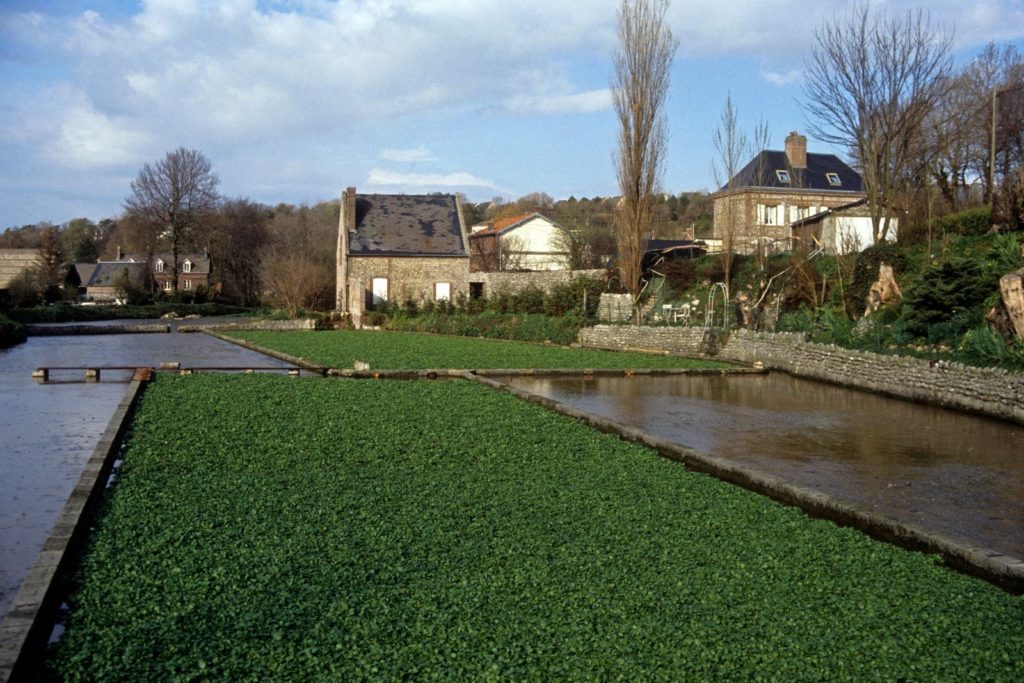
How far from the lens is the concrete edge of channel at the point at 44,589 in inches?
166

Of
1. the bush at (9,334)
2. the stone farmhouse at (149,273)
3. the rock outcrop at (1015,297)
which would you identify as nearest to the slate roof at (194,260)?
the stone farmhouse at (149,273)

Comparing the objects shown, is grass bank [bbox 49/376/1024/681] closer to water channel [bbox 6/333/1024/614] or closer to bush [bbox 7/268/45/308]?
water channel [bbox 6/333/1024/614]

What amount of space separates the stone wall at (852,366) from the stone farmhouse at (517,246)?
52.9 feet

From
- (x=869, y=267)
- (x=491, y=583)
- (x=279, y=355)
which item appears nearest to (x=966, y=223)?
(x=869, y=267)

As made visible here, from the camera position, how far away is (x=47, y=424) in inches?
466

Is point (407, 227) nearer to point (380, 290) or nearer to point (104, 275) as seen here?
point (380, 290)

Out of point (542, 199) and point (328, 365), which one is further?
point (542, 199)

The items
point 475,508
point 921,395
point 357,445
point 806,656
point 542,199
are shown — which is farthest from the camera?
point 542,199

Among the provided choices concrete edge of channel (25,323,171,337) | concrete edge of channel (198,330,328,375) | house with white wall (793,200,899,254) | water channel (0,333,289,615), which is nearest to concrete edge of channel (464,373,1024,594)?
water channel (0,333,289,615)

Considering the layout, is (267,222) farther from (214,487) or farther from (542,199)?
(214,487)

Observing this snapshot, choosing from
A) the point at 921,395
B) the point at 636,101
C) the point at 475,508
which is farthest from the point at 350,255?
the point at 475,508

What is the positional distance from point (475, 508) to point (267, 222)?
72.1m

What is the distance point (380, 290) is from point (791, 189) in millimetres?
19498

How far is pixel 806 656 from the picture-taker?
4.28 metres
